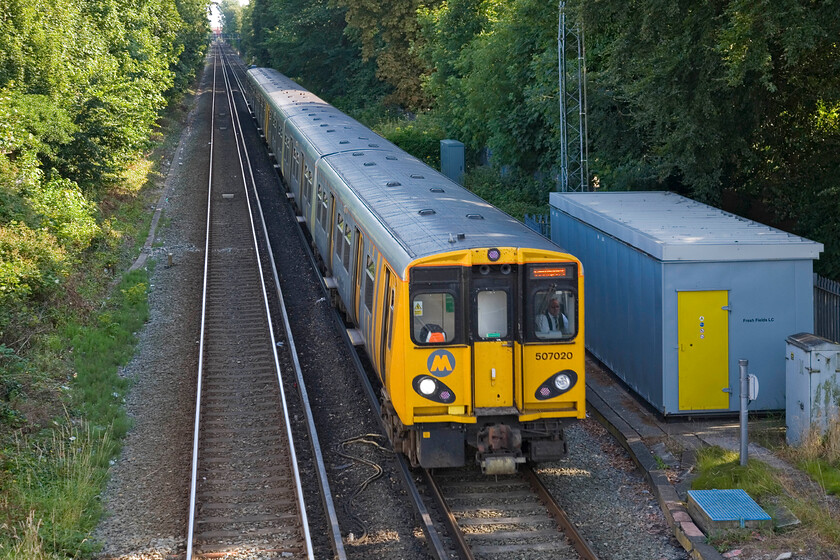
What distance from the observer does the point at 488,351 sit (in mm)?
9594

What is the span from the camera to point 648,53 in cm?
1483

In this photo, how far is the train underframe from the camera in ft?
31.5

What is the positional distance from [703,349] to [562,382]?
276 centimetres

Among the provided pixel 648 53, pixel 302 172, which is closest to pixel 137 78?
pixel 302 172

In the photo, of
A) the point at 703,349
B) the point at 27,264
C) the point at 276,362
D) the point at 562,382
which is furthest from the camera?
the point at 27,264

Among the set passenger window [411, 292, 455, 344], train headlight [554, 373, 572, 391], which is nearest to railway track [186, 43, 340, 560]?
passenger window [411, 292, 455, 344]

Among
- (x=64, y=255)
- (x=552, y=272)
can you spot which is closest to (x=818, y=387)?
(x=552, y=272)

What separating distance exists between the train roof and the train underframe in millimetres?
1848

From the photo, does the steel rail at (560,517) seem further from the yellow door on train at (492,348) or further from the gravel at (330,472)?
the yellow door on train at (492,348)

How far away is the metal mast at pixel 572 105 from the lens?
1878cm

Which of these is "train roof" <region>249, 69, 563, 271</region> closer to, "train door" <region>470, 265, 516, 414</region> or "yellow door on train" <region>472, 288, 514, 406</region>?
"train door" <region>470, 265, 516, 414</region>

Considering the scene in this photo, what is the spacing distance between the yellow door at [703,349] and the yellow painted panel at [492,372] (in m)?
2.97

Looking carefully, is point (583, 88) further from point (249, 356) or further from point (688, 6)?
point (249, 356)

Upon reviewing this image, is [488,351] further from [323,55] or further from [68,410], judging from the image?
[323,55]
